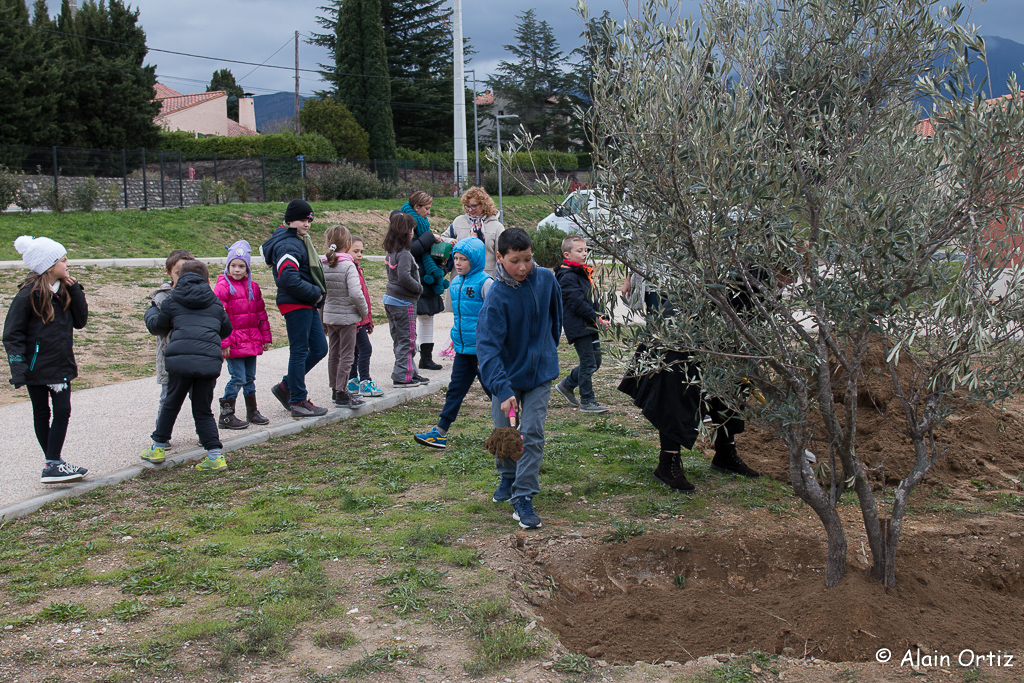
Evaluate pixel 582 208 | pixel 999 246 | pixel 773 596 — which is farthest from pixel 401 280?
pixel 999 246

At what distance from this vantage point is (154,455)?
6.19 metres

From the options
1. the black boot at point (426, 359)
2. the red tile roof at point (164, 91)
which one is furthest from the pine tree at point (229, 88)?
the black boot at point (426, 359)

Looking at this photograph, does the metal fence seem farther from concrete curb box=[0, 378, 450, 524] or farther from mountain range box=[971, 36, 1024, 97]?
mountain range box=[971, 36, 1024, 97]

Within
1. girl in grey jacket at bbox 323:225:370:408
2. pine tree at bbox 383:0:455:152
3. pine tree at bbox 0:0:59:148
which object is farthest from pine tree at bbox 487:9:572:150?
girl in grey jacket at bbox 323:225:370:408

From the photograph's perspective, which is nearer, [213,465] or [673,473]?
[673,473]

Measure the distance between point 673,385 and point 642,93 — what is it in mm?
2375

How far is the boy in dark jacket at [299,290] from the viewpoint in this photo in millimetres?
7176

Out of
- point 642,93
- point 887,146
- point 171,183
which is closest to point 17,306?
point 642,93

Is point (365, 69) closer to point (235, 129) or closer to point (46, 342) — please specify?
point (235, 129)

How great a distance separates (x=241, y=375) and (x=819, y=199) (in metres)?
5.37

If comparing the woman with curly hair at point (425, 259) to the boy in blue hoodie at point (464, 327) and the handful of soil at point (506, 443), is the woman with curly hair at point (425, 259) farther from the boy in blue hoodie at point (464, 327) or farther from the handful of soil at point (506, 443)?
the handful of soil at point (506, 443)

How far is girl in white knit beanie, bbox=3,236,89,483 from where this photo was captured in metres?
5.60

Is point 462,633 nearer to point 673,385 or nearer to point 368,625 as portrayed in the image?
point 368,625

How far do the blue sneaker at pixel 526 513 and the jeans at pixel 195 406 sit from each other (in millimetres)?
2595
